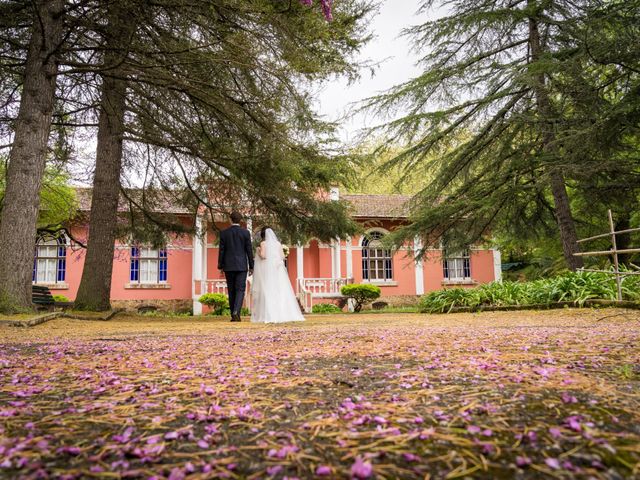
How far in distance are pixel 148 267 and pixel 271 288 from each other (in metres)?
13.4

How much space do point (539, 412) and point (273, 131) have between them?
6.61 meters

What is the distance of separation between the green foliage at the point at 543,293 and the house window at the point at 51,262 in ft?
52.5

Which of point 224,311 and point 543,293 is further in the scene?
point 224,311

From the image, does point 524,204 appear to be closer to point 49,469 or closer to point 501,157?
point 501,157

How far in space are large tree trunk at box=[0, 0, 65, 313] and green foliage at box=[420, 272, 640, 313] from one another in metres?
8.59

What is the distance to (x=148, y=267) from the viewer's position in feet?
64.5

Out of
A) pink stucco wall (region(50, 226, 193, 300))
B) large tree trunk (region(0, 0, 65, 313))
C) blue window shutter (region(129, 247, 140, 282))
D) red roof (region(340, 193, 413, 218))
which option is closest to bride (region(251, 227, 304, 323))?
large tree trunk (region(0, 0, 65, 313))

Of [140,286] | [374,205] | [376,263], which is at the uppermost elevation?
[374,205]

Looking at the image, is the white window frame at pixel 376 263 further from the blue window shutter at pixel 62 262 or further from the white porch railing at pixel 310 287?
the blue window shutter at pixel 62 262

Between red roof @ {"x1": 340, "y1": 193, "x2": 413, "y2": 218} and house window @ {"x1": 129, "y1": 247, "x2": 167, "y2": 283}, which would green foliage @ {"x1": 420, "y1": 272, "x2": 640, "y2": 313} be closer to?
red roof @ {"x1": 340, "y1": 193, "x2": 413, "y2": 218}

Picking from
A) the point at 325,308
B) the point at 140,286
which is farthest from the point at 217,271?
the point at 325,308

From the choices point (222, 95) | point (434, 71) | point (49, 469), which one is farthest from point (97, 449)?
point (434, 71)

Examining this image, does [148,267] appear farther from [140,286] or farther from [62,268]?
[62,268]

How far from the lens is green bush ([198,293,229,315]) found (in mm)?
16594
